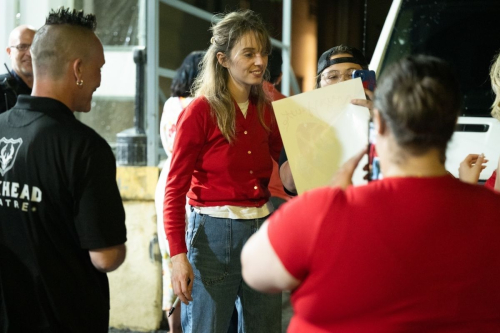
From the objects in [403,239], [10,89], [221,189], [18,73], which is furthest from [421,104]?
[18,73]

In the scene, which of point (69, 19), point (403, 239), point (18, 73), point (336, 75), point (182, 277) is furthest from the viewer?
point (18, 73)

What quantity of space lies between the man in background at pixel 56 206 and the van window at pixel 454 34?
263cm

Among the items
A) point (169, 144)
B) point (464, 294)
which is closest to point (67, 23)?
point (464, 294)

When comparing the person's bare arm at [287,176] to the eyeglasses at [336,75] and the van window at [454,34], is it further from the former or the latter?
the van window at [454,34]

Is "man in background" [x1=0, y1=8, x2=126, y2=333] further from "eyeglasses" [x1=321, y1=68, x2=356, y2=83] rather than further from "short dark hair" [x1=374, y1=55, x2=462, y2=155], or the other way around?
"eyeglasses" [x1=321, y1=68, x2=356, y2=83]

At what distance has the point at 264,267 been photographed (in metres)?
1.62

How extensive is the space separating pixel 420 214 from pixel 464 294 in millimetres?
224

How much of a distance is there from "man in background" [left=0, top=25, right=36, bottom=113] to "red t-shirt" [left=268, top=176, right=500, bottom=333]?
125 inches

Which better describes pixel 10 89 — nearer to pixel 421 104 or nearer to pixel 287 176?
pixel 287 176

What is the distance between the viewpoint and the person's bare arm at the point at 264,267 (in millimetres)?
1607

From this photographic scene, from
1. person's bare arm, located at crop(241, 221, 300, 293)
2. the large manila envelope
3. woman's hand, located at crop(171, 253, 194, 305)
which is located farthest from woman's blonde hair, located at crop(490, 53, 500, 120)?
person's bare arm, located at crop(241, 221, 300, 293)

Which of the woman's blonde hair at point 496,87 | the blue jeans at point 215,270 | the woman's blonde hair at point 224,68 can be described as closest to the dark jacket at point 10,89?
the woman's blonde hair at point 224,68

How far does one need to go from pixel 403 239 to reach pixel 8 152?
137 cm

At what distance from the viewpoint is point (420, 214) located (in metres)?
1.55
